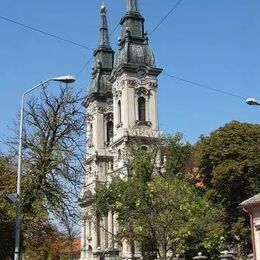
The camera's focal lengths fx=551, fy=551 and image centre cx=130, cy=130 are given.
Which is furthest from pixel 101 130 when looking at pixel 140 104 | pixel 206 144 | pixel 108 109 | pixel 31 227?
pixel 31 227

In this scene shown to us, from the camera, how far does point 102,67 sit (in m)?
83.6

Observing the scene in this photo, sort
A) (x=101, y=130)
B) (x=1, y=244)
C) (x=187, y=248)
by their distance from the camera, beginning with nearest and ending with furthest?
(x=1, y=244)
(x=187, y=248)
(x=101, y=130)

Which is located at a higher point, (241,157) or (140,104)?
(140,104)

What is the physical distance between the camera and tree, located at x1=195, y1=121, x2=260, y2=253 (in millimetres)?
41188

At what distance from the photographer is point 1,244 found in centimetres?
2348

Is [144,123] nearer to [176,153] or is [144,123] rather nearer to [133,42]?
[133,42]

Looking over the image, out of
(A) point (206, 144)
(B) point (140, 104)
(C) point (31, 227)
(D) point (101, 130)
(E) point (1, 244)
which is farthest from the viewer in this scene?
(D) point (101, 130)

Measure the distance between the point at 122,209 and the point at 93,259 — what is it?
32748mm

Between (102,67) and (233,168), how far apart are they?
150 ft

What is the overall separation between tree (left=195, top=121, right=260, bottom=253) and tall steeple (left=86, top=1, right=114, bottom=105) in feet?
127

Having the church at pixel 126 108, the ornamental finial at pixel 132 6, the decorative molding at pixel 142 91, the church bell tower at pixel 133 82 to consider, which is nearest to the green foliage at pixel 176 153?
the church at pixel 126 108

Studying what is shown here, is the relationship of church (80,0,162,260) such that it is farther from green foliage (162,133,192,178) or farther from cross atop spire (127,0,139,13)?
green foliage (162,133,192,178)

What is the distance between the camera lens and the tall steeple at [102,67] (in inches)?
3231

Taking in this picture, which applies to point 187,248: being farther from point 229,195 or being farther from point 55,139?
point 55,139
